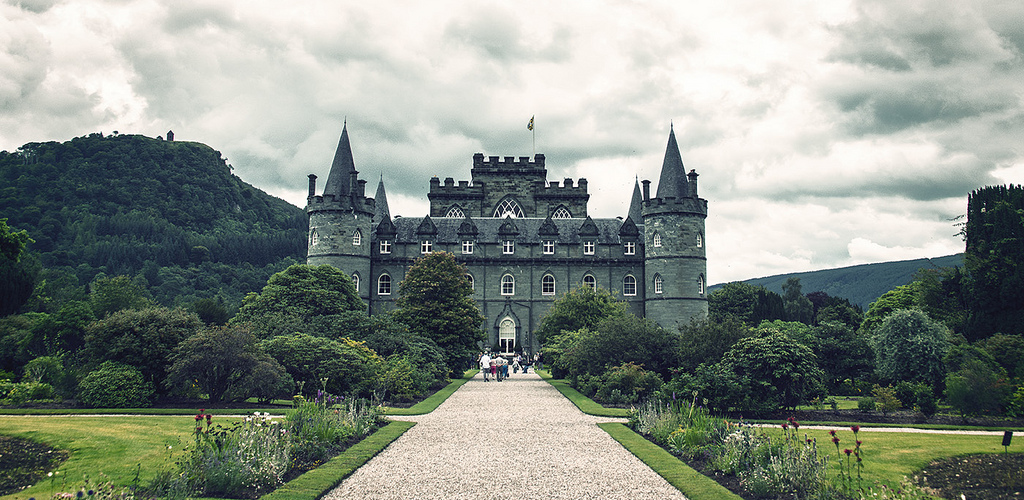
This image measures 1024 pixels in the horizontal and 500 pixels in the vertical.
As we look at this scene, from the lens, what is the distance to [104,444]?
11.8 metres

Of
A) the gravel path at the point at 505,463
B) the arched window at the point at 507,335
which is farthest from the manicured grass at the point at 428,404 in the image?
the arched window at the point at 507,335

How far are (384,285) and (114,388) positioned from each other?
3517 centimetres

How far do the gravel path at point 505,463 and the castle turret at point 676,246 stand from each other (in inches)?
1280

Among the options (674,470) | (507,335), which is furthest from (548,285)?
(674,470)

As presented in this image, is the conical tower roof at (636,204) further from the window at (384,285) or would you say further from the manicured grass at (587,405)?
the manicured grass at (587,405)

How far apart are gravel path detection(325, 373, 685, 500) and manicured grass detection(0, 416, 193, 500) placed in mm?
3342

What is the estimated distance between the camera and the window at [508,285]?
5412 centimetres

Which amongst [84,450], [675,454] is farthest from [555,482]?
[84,450]

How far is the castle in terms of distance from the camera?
165 feet

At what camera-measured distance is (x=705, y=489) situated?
989 centimetres

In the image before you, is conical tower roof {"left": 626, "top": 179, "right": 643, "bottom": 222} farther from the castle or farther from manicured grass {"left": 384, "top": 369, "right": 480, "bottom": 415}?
manicured grass {"left": 384, "top": 369, "right": 480, "bottom": 415}

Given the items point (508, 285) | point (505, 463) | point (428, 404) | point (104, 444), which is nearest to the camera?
point (104, 444)

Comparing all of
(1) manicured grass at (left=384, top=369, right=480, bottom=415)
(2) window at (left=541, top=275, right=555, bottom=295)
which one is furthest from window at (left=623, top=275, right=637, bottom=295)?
(1) manicured grass at (left=384, top=369, right=480, bottom=415)

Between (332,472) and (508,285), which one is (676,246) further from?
(332,472)
